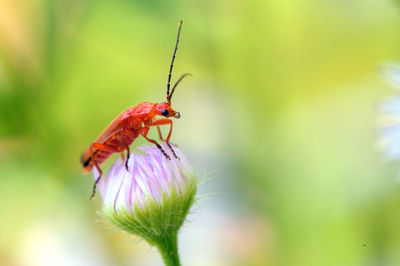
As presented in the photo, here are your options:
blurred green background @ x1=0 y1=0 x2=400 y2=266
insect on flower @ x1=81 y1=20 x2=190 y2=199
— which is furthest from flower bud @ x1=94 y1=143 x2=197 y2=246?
blurred green background @ x1=0 y1=0 x2=400 y2=266

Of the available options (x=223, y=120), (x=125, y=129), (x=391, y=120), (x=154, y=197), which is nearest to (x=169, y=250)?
(x=154, y=197)

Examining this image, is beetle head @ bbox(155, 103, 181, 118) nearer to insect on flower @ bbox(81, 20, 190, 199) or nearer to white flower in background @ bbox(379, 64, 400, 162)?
insect on flower @ bbox(81, 20, 190, 199)

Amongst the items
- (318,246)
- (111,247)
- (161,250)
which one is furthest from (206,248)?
(161,250)

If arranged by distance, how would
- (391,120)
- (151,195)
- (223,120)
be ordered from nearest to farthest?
(151,195) → (391,120) → (223,120)

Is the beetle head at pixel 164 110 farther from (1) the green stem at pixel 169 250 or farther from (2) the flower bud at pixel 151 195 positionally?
(1) the green stem at pixel 169 250

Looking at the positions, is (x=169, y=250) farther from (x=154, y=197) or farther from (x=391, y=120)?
(x=391, y=120)

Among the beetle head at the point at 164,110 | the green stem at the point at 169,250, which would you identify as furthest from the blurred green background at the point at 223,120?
the green stem at the point at 169,250
